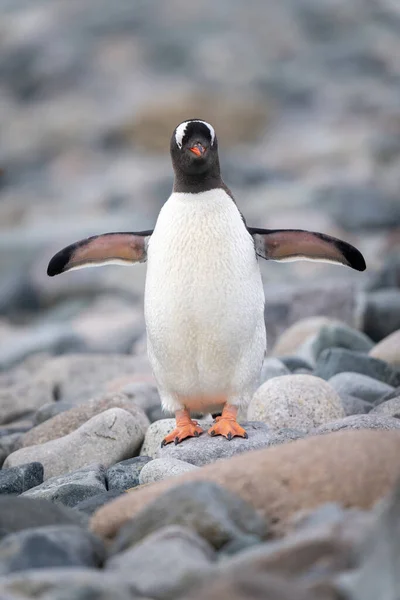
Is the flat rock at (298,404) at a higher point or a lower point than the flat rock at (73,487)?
higher

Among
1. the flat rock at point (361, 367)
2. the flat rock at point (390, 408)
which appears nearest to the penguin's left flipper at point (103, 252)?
the flat rock at point (390, 408)

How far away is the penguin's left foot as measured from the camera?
4.05m

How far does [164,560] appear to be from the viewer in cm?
222

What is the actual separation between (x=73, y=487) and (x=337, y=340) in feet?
9.99

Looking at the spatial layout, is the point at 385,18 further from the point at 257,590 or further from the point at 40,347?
the point at 257,590

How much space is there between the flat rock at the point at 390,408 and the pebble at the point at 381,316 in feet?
9.09

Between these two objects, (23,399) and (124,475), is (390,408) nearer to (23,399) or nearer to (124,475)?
(124,475)

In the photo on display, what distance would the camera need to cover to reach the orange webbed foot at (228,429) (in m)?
4.05

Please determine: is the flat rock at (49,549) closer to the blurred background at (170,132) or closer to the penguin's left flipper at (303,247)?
the penguin's left flipper at (303,247)

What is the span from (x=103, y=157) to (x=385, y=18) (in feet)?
52.9

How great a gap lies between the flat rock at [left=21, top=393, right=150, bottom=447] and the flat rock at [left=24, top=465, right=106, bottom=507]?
2.34ft

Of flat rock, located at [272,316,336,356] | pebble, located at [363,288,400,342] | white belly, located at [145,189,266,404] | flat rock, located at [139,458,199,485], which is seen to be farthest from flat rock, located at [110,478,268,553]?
pebble, located at [363,288,400,342]

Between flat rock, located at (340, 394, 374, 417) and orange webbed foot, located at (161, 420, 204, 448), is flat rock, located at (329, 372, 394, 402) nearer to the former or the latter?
flat rock, located at (340, 394, 374, 417)

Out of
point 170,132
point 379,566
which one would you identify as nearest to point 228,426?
point 379,566
